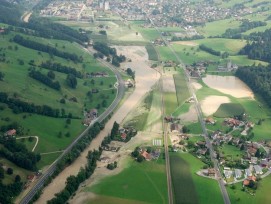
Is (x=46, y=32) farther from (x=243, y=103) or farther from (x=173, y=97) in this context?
(x=243, y=103)

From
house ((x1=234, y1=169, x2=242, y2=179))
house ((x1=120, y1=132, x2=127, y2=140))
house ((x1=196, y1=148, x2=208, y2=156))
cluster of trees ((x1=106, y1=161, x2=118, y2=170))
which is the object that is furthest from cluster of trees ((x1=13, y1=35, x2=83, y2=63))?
house ((x1=234, y1=169, x2=242, y2=179))

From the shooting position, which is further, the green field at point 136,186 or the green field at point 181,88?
the green field at point 181,88

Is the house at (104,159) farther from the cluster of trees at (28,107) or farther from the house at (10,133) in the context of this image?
the cluster of trees at (28,107)

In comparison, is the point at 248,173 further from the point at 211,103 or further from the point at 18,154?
the point at 18,154

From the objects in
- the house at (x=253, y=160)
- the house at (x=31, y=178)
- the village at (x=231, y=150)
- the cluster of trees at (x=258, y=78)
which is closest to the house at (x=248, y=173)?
the village at (x=231, y=150)

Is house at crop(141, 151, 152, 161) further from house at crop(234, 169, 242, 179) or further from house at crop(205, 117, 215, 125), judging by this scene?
house at crop(205, 117, 215, 125)

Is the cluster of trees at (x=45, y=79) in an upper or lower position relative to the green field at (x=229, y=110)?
upper

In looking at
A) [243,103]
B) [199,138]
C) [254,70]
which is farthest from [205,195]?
[254,70]
